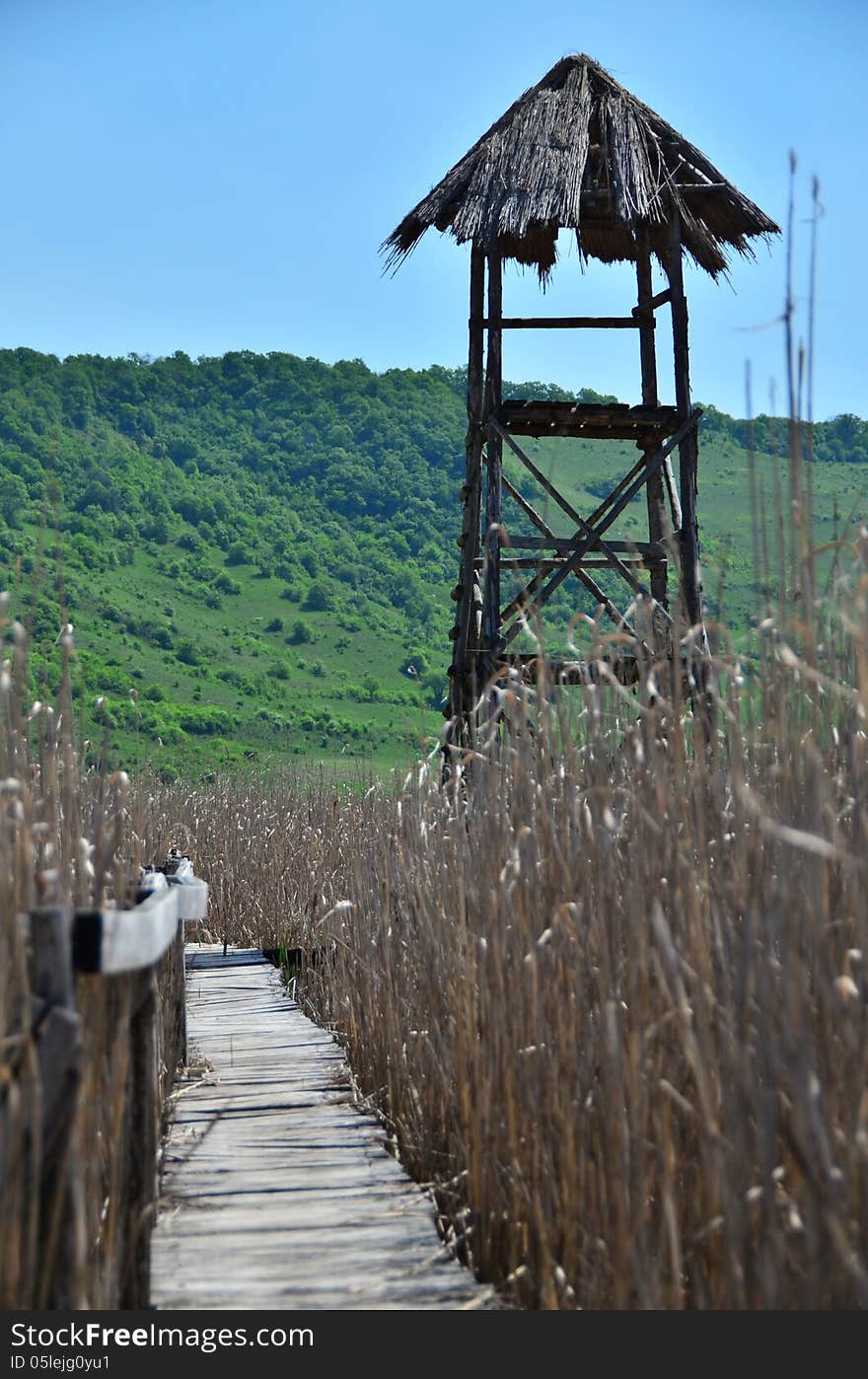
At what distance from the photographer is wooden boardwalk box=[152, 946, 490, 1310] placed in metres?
2.62

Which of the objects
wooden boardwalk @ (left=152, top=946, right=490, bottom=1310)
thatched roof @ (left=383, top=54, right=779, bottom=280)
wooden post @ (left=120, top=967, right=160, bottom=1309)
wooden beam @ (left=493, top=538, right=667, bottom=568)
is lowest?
wooden boardwalk @ (left=152, top=946, right=490, bottom=1310)

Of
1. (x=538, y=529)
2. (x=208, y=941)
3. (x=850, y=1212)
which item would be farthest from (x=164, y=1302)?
(x=538, y=529)

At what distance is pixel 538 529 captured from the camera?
9.72 meters

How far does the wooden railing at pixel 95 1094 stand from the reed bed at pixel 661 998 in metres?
0.71

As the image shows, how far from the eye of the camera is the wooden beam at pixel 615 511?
7953 millimetres

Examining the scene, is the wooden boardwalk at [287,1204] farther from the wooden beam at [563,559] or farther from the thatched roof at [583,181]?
the thatched roof at [583,181]

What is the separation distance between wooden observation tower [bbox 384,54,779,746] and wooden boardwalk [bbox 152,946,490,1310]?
3.60 meters

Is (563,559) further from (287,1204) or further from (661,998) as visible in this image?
(661,998)

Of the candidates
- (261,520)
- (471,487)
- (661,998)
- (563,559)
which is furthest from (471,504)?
(261,520)

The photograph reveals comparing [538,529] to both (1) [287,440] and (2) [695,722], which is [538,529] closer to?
(2) [695,722]

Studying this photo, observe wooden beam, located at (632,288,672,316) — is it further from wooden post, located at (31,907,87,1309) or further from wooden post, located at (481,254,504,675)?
wooden post, located at (31,907,87,1309)

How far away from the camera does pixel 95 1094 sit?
7.75ft

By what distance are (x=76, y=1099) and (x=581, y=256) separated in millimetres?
8099

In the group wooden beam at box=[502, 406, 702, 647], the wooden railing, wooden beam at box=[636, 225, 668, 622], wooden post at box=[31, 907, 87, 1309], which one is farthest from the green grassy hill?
wooden post at box=[31, 907, 87, 1309]
